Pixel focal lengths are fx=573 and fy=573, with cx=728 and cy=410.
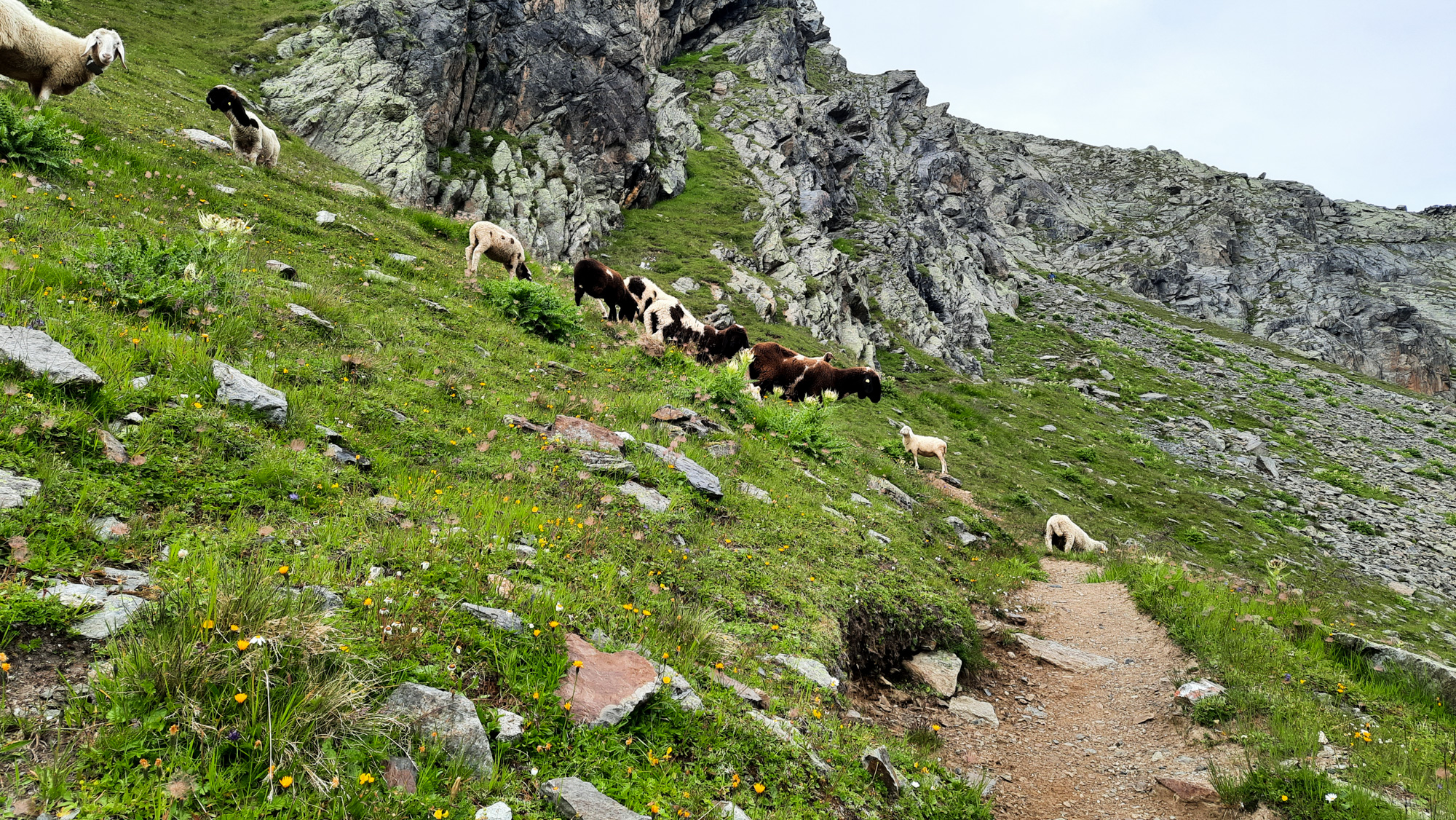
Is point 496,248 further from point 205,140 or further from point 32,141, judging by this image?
point 32,141

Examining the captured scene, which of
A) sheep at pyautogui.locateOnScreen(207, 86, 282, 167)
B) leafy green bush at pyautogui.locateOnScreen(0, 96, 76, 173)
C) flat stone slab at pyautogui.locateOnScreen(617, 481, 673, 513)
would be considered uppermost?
sheep at pyautogui.locateOnScreen(207, 86, 282, 167)

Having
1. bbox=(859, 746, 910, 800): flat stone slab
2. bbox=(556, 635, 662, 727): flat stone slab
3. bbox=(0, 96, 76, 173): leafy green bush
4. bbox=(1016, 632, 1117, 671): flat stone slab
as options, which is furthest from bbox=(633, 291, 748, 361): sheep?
bbox=(859, 746, 910, 800): flat stone slab

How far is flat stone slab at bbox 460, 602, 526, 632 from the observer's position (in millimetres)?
4078

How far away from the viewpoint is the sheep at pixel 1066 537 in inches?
723

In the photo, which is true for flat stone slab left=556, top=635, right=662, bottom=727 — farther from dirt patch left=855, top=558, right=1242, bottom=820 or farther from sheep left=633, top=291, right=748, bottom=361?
sheep left=633, top=291, right=748, bottom=361

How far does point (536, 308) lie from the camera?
1355 centimetres

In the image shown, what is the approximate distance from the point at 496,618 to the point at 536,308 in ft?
34.8

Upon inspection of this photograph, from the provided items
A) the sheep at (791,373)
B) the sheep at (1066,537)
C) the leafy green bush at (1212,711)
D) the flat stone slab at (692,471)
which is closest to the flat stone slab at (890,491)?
the sheep at (791,373)

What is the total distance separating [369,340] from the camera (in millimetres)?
9109

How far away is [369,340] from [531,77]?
5343 centimetres

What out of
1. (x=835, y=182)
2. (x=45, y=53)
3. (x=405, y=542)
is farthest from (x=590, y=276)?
(x=835, y=182)

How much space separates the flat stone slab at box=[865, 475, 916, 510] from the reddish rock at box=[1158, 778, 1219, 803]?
364 inches

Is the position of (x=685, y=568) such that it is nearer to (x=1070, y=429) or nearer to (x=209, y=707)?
(x=209, y=707)

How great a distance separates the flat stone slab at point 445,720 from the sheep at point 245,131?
1989 centimetres
